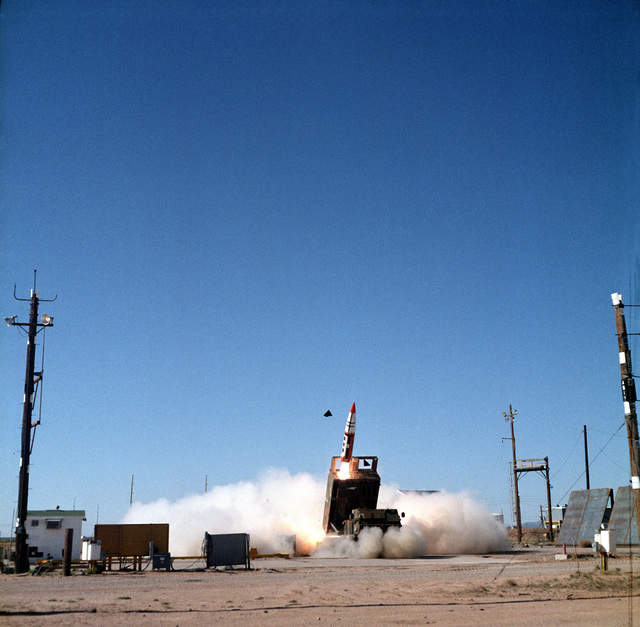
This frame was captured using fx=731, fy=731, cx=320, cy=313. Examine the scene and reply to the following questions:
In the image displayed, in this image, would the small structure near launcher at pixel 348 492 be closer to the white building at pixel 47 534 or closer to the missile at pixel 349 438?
the missile at pixel 349 438

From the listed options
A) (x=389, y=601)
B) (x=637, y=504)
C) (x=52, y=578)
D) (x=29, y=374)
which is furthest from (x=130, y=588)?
(x=637, y=504)

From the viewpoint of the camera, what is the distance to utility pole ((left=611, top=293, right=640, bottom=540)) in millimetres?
17078

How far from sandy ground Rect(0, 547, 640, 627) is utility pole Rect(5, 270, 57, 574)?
1505 millimetres

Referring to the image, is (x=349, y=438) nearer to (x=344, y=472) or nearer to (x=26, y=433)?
(x=344, y=472)

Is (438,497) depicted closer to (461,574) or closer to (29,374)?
(461,574)

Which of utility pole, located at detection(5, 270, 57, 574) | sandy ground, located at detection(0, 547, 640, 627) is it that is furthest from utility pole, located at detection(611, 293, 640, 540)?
utility pole, located at detection(5, 270, 57, 574)

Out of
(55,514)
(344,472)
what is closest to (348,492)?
(344,472)

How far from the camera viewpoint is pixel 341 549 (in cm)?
3738

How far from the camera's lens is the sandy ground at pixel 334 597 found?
14.5 meters

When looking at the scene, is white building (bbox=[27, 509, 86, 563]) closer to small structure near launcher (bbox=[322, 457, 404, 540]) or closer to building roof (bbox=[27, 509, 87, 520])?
building roof (bbox=[27, 509, 87, 520])

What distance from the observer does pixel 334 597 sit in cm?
1780

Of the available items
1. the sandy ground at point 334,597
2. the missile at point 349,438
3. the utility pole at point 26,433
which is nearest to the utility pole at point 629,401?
the sandy ground at point 334,597

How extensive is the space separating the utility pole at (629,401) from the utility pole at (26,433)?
64.2ft

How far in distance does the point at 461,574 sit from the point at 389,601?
7972mm
